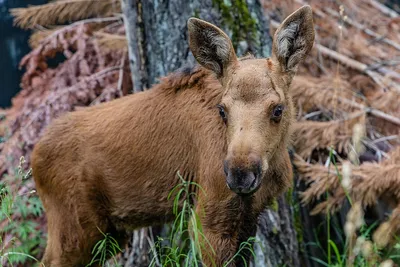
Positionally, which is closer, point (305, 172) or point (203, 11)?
point (203, 11)

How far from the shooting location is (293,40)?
168 inches

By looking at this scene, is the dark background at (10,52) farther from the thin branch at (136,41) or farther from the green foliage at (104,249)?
the green foliage at (104,249)

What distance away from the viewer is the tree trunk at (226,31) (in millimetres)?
5625

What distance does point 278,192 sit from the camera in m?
4.54

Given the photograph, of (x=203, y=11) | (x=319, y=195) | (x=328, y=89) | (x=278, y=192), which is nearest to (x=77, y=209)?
(x=278, y=192)

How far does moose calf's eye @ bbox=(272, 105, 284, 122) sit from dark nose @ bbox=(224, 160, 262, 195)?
1.36 ft

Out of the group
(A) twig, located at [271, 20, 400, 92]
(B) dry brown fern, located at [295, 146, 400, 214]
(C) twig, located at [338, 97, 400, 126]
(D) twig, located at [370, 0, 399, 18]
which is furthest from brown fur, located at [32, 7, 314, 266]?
(D) twig, located at [370, 0, 399, 18]

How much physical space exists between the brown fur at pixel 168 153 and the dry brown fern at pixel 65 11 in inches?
115

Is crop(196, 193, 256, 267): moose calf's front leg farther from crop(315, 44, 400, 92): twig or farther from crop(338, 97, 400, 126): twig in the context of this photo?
crop(315, 44, 400, 92): twig

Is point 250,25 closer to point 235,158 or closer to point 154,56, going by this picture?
point 154,56

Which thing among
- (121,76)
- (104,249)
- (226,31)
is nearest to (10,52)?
(121,76)

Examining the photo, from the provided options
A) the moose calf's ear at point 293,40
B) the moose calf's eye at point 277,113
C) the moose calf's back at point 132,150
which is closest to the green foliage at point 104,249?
the moose calf's back at point 132,150

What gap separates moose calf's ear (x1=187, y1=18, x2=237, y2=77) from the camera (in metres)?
4.28

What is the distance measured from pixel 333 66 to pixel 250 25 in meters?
2.05
